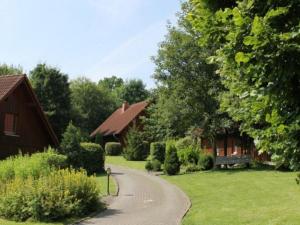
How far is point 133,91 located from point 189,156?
2642 inches

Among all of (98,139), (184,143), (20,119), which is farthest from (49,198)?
(98,139)

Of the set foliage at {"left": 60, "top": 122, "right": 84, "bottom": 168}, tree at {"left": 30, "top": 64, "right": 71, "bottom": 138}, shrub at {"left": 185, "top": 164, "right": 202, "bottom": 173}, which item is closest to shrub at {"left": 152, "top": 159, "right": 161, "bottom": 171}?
shrub at {"left": 185, "top": 164, "right": 202, "bottom": 173}

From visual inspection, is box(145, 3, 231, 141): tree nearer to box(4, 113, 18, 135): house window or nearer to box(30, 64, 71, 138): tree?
box(4, 113, 18, 135): house window

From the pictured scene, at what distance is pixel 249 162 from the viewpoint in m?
35.5

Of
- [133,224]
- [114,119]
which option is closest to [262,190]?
[133,224]

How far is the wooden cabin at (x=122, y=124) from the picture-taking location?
61.8 m

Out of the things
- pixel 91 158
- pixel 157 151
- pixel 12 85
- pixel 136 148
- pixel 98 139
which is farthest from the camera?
pixel 98 139

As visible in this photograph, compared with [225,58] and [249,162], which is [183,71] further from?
[225,58]

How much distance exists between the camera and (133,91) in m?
103

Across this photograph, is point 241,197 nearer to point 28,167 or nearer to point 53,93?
point 28,167

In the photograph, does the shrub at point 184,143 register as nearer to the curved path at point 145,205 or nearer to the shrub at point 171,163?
the shrub at point 171,163

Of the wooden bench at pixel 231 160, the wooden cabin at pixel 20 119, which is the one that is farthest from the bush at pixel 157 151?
the wooden cabin at pixel 20 119

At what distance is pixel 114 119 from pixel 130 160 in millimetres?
21515

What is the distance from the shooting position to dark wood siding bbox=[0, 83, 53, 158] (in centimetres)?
2925
